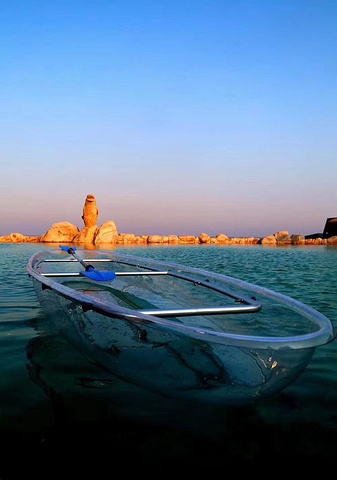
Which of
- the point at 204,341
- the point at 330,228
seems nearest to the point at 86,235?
the point at 330,228

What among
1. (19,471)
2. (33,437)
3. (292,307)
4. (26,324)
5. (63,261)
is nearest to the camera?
(19,471)

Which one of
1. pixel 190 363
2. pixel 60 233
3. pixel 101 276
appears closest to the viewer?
pixel 190 363

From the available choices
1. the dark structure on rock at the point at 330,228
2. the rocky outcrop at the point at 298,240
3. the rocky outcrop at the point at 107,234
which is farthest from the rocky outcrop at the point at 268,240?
the rocky outcrop at the point at 107,234

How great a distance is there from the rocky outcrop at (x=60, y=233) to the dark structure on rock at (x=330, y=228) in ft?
201

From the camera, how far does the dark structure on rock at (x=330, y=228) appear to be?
3317 inches

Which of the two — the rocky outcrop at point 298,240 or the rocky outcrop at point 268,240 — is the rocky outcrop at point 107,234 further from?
the rocky outcrop at point 298,240

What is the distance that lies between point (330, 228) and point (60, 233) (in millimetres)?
64693

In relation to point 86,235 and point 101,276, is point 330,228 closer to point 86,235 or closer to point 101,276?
point 86,235

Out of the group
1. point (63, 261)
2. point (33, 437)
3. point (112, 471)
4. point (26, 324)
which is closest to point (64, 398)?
point (33, 437)

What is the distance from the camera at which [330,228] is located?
282 ft

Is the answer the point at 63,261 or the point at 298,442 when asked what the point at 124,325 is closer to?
the point at 298,442

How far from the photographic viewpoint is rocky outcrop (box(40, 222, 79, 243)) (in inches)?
2763

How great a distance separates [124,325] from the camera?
350 cm

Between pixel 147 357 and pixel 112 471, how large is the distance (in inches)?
49.9
